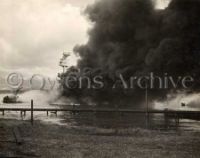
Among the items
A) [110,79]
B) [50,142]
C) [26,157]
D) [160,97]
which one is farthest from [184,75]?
[26,157]

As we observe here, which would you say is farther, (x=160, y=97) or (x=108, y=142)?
(x=160, y=97)

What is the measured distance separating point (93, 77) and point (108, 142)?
138 feet

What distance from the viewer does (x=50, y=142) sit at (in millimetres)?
18500

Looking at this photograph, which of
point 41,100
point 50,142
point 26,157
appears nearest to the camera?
point 26,157

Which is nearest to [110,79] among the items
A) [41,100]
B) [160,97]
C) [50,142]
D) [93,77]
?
[93,77]

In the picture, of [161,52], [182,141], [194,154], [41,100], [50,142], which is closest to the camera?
[194,154]

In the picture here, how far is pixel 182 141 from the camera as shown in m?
20.3

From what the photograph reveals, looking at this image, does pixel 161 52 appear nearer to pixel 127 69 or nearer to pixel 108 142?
pixel 127 69

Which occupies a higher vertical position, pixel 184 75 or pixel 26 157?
pixel 184 75

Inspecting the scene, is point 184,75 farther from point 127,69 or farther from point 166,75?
point 127,69

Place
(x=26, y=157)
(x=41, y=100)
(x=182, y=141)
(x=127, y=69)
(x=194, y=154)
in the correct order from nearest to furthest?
(x=26, y=157) < (x=194, y=154) < (x=182, y=141) < (x=127, y=69) < (x=41, y=100)

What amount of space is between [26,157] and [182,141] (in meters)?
10.6

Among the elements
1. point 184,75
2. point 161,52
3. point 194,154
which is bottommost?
point 194,154

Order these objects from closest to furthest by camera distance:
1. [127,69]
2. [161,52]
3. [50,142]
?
[50,142] < [161,52] < [127,69]
